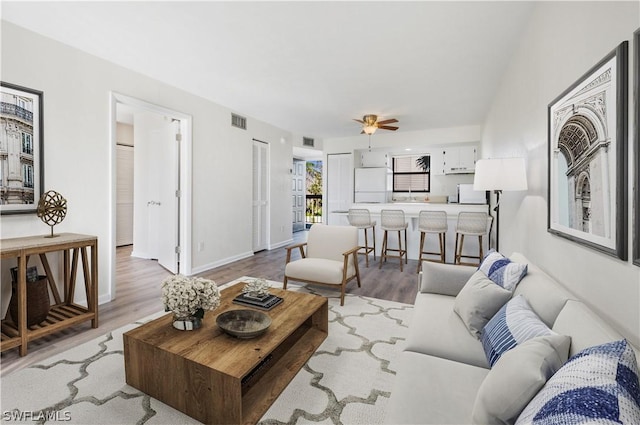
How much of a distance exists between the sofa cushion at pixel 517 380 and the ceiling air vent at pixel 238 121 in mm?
4879

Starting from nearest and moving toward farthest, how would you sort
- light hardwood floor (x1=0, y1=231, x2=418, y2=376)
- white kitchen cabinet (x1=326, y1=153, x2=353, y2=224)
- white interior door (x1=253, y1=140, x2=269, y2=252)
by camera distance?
light hardwood floor (x1=0, y1=231, x2=418, y2=376) < white interior door (x1=253, y1=140, x2=269, y2=252) < white kitchen cabinet (x1=326, y1=153, x2=353, y2=224)

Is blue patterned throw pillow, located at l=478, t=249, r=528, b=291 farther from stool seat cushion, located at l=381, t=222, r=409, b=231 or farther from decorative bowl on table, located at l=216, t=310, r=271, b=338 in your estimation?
stool seat cushion, located at l=381, t=222, r=409, b=231

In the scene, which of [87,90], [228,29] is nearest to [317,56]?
[228,29]

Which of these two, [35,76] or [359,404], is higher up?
[35,76]

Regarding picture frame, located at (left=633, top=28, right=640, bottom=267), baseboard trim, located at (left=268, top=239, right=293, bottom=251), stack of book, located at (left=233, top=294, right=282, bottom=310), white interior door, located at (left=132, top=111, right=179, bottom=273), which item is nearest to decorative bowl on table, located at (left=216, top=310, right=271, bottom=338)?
stack of book, located at (left=233, top=294, right=282, bottom=310)

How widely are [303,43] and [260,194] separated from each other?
3.48 meters

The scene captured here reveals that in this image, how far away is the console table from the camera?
2131 millimetres

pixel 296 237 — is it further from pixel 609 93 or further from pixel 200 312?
pixel 609 93

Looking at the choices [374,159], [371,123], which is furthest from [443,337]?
[374,159]

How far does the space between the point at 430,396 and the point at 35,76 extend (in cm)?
372

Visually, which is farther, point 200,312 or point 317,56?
point 317,56

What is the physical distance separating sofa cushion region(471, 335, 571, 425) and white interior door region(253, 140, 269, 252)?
16.8ft

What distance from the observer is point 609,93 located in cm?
121

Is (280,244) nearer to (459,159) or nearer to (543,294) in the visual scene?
(459,159)
